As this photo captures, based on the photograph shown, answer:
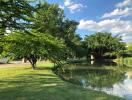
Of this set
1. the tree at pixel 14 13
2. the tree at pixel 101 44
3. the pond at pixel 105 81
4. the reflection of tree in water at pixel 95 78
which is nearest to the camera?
the tree at pixel 14 13

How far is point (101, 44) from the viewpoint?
340 feet

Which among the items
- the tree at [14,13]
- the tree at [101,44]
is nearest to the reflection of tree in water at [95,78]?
the tree at [14,13]

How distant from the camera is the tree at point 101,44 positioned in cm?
10008

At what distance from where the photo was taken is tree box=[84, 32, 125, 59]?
100 meters

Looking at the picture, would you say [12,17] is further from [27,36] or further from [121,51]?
[121,51]

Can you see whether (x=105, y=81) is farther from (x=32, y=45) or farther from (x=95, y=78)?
(x=32, y=45)

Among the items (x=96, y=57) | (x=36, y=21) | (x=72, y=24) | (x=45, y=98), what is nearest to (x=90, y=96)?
(x=45, y=98)

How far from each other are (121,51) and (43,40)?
8256 cm

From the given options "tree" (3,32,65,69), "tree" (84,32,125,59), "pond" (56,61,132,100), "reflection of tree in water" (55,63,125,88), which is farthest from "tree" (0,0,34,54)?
"tree" (84,32,125,59)

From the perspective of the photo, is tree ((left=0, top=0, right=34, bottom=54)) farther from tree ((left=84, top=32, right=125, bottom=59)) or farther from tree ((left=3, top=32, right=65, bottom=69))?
tree ((left=84, top=32, right=125, bottom=59))

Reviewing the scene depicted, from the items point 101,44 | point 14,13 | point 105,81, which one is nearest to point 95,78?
point 105,81

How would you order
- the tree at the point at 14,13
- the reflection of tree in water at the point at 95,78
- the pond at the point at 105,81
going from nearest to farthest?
the tree at the point at 14,13 < the pond at the point at 105,81 < the reflection of tree in water at the point at 95,78

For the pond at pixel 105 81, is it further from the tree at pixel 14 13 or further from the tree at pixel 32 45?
the tree at pixel 14 13

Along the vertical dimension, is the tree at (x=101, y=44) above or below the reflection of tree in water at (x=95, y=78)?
above
